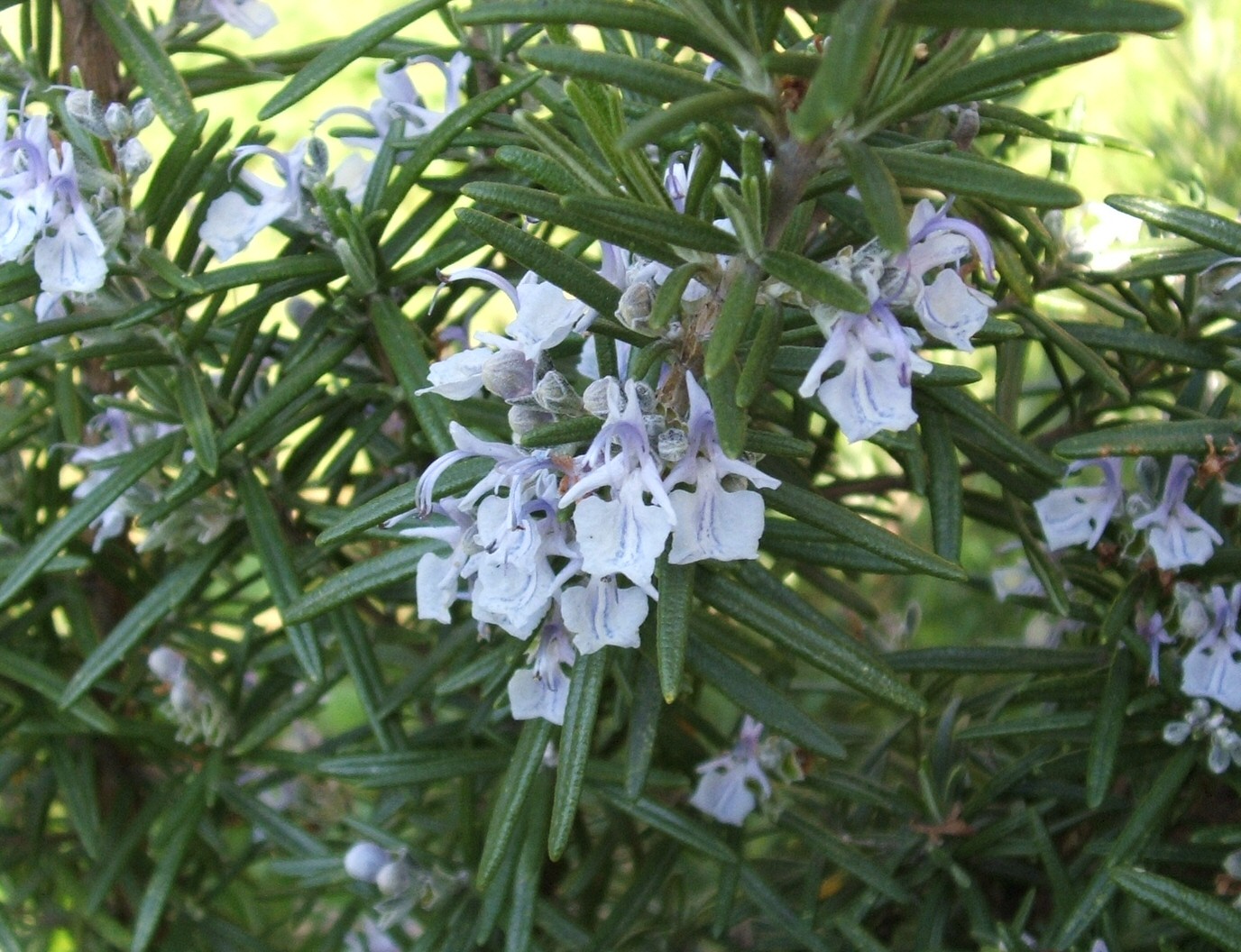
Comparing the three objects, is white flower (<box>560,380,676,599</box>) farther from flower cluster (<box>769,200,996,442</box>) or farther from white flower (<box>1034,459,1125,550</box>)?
white flower (<box>1034,459,1125,550</box>)

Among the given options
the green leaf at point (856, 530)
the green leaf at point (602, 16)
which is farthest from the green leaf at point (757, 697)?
the green leaf at point (602, 16)

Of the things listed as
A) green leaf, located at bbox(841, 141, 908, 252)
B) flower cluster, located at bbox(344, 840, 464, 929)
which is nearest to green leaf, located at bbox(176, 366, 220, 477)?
flower cluster, located at bbox(344, 840, 464, 929)

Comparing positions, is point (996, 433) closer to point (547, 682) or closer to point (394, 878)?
point (547, 682)

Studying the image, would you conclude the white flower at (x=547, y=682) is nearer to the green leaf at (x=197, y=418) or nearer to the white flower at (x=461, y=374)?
the white flower at (x=461, y=374)

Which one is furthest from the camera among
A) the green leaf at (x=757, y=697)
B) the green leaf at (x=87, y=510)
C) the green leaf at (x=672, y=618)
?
the green leaf at (x=87, y=510)

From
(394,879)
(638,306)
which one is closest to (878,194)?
(638,306)

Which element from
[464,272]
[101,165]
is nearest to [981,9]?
[464,272]
